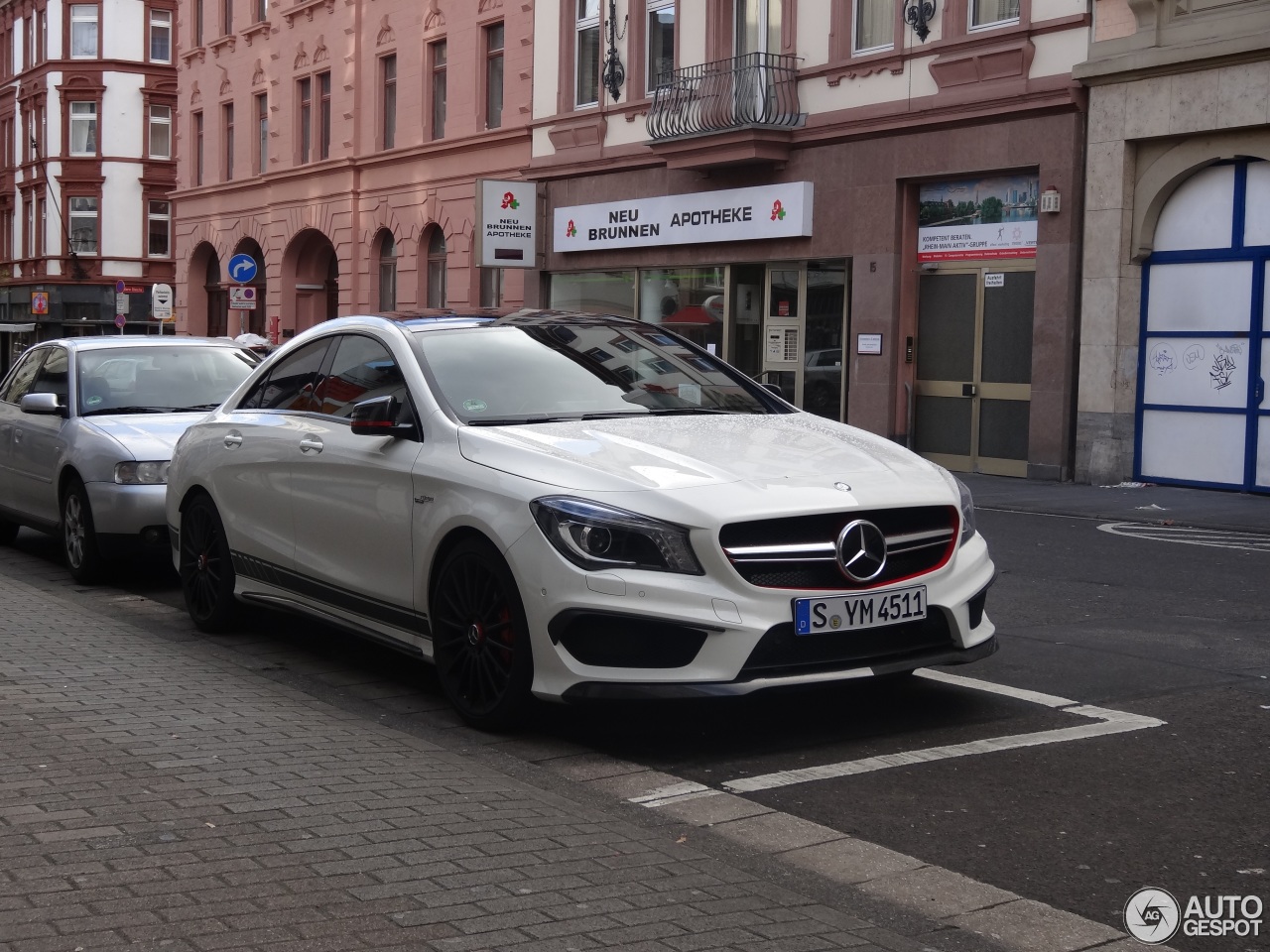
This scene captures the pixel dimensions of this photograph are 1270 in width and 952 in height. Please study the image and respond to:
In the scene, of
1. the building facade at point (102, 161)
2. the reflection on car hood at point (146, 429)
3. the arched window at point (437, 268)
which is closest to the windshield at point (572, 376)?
the reflection on car hood at point (146, 429)

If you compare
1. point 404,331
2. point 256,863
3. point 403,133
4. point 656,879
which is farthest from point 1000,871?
point 403,133

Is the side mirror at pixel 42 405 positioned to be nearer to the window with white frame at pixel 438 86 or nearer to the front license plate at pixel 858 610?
the front license plate at pixel 858 610

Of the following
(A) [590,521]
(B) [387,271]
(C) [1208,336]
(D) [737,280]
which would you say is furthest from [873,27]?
(A) [590,521]

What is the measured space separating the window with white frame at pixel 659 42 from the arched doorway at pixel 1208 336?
394 inches

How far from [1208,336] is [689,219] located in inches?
379

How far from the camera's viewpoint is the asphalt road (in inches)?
181

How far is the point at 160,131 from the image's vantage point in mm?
62625

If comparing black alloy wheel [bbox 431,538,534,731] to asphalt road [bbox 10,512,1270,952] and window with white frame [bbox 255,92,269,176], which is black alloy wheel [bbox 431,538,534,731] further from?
window with white frame [bbox 255,92,269,176]

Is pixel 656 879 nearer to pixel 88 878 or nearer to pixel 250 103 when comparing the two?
pixel 88 878

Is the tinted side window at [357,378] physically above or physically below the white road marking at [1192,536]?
above

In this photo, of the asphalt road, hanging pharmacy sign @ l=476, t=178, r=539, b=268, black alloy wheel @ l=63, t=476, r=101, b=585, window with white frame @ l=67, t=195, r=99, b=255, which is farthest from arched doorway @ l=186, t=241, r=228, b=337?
the asphalt road

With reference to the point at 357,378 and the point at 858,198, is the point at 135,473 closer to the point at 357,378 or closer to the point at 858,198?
the point at 357,378

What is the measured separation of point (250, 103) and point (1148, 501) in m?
29.8

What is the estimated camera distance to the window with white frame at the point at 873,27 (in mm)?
22125
